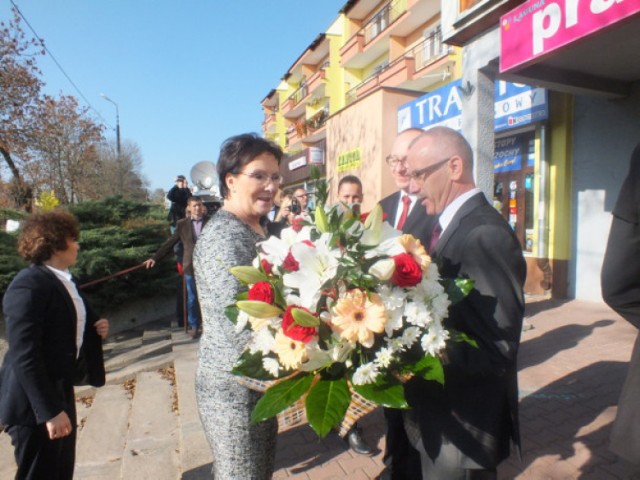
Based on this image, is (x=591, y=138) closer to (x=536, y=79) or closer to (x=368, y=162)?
(x=536, y=79)

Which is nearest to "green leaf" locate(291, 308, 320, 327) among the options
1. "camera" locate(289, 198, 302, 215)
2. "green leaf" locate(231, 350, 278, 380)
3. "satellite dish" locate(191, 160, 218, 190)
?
"green leaf" locate(231, 350, 278, 380)

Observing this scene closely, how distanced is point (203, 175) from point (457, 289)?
13241 millimetres

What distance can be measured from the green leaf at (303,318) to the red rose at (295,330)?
0.5 inches

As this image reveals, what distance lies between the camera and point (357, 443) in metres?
3.28

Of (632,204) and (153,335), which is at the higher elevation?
(632,204)

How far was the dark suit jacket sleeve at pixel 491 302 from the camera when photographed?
1.39m

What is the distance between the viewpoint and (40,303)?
224cm

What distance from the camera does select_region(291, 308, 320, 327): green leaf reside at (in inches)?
43.4

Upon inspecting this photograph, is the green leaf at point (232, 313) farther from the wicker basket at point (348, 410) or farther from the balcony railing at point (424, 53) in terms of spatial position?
the balcony railing at point (424, 53)

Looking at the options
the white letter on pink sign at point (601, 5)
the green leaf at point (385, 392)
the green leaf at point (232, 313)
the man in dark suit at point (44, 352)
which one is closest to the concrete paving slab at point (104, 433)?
the man in dark suit at point (44, 352)

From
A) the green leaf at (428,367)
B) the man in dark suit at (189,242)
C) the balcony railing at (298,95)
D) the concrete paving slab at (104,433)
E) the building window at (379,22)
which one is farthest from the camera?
the balcony railing at (298,95)

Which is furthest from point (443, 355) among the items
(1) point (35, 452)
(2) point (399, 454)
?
(1) point (35, 452)

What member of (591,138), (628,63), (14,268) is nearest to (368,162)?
(591,138)

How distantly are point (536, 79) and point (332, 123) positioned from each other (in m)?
9.41
